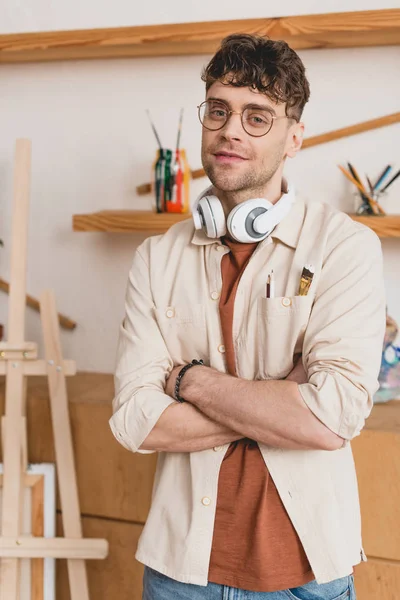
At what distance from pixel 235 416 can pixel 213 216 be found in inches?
17.3

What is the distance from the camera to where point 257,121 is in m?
1.68

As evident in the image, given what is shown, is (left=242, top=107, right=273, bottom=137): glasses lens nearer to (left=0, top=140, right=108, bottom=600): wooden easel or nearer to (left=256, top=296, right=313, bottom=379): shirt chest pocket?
(left=256, top=296, right=313, bottom=379): shirt chest pocket

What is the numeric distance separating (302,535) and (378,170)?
4.40 feet

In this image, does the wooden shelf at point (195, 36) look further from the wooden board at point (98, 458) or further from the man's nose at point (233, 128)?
the wooden board at point (98, 458)

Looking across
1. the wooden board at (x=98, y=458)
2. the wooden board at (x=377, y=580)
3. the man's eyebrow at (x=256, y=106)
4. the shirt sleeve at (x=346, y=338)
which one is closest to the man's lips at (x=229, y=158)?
the man's eyebrow at (x=256, y=106)

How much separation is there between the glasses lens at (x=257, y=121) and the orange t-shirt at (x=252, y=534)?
2.18 feet

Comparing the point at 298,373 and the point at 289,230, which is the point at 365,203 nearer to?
the point at 289,230

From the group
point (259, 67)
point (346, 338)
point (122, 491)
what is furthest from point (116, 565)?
point (259, 67)

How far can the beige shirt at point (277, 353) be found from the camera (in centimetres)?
158

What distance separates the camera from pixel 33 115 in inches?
114

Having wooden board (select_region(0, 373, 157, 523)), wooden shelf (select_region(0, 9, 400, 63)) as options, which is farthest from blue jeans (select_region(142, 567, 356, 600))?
wooden shelf (select_region(0, 9, 400, 63))

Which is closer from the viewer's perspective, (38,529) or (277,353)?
(277,353)

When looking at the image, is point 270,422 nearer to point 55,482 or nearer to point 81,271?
point 55,482

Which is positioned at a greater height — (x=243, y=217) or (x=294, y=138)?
(x=294, y=138)
